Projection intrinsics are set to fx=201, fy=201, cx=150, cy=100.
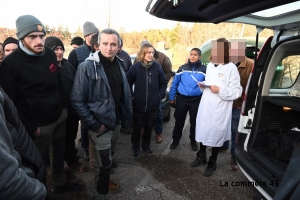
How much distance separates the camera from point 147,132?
145 inches

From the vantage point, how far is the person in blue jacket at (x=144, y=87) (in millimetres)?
3334

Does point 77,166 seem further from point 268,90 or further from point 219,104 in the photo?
point 268,90

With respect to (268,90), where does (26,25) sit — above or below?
above

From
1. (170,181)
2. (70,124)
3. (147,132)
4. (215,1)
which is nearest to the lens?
(215,1)

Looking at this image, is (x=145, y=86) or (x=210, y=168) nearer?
(x=210, y=168)

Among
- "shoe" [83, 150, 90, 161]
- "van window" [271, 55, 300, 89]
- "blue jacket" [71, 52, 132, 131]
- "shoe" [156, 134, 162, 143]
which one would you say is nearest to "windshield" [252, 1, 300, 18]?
"van window" [271, 55, 300, 89]

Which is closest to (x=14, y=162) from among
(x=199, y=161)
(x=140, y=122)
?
(x=140, y=122)

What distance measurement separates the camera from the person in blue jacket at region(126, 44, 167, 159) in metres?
3.33

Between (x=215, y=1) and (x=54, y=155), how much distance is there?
2.39m

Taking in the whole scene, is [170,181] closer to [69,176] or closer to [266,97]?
[69,176]

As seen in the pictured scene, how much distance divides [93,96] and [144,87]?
49.9 inches

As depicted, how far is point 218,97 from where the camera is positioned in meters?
2.78

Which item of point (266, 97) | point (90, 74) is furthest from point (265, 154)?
point (90, 74)

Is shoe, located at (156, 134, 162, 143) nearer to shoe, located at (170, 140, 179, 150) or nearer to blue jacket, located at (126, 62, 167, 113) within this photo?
shoe, located at (170, 140, 179, 150)
